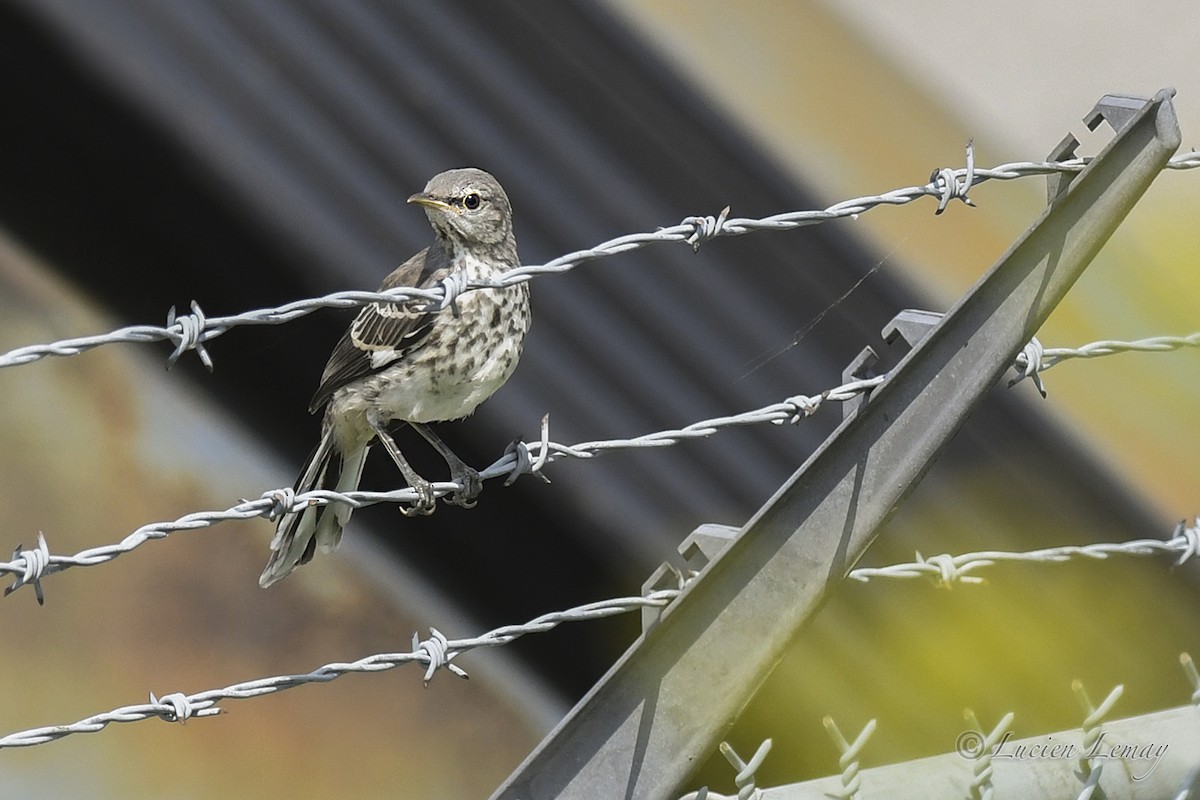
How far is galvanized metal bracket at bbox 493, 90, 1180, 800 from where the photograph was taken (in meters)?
2.34

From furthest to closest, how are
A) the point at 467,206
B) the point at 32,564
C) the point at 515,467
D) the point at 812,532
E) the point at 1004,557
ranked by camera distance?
the point at 467,206 → the point at 515,467 → the point at 1004,557 → the point at 812,532 → the point at 32,564

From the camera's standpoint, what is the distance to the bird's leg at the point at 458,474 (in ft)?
13.2

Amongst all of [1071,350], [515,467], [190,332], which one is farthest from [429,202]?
[1071,350]

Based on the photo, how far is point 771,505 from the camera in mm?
2465

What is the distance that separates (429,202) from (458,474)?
3.21ft

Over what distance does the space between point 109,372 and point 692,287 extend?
2111 millimetres

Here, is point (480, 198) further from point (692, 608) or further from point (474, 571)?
point (692, 608)

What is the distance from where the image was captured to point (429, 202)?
3.92 m

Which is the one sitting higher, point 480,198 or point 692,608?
point 480,198

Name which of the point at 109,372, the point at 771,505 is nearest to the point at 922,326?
the point at 771,505

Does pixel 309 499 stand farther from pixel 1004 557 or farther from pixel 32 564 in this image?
pixel 1004 557

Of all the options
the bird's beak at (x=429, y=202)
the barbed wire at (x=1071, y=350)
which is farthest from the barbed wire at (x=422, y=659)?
the bird's beak at (x=429, y=202)

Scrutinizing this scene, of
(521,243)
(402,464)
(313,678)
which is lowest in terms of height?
(313,678)

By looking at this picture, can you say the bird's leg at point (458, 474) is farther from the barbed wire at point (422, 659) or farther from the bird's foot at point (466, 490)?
the barbed wire at point (422, 659)
